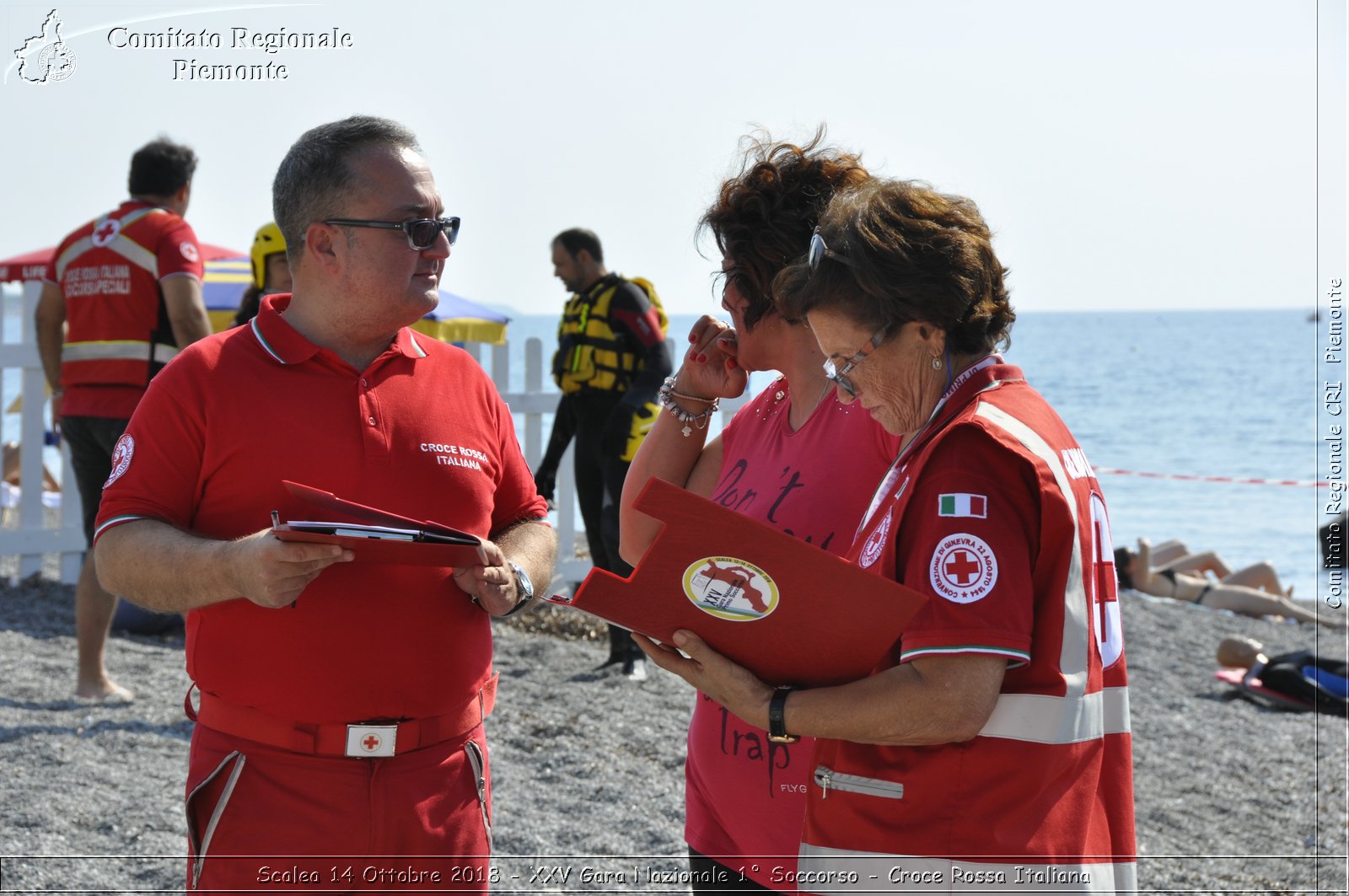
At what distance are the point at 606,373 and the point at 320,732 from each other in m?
4.67

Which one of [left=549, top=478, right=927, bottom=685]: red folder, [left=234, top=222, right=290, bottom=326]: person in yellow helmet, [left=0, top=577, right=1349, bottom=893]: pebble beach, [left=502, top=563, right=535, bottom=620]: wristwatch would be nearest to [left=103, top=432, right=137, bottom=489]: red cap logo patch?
[left=502, top=563, right=535, bottom=620]: wristwatch

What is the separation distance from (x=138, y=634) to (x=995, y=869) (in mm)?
6330

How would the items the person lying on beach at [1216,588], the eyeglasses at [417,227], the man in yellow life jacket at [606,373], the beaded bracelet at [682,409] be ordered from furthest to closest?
the person lying on beach at [1216,588]
the man in yellow life jacket at [606,373]
the beaded bracelet at [682,409]
the eyeglasses at [417,227]

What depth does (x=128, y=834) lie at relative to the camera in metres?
4.13

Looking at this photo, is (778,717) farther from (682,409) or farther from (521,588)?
(682,409)

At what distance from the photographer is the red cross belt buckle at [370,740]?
2.20 m

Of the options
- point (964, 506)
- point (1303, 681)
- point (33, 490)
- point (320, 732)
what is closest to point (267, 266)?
point (320, 732)

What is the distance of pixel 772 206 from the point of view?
2416 millimetres

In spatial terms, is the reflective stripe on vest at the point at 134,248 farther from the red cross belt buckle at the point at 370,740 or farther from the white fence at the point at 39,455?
the red cross belt buckle at the point at 370,740

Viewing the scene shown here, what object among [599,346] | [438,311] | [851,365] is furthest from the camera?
[438,311]

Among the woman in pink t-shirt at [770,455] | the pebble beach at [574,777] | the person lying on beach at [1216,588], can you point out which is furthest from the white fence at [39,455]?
the woman in pink t-shirt at [770,455]

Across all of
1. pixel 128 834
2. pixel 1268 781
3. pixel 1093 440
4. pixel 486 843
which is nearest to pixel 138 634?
pixel 128 834

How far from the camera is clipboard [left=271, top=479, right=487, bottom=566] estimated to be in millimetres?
1870

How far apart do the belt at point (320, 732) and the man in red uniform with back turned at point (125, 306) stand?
3.80 meters
